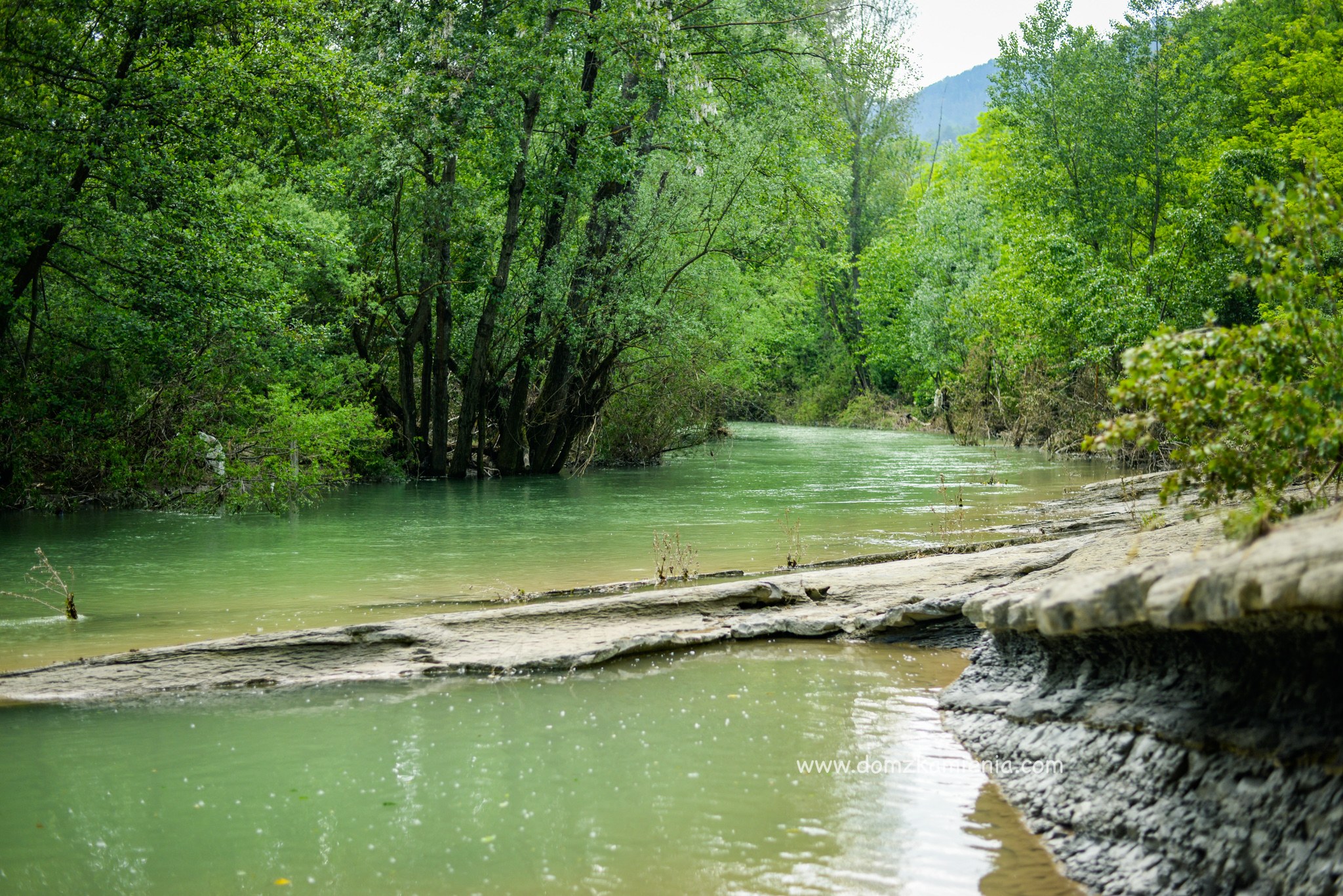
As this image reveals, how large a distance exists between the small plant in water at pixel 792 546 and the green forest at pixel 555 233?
379 cm

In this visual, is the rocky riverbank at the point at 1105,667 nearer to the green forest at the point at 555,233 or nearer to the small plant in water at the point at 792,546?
the green forest at the point at 555,233

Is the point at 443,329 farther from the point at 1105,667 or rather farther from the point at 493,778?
the point at 1105,667

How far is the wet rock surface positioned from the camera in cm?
306

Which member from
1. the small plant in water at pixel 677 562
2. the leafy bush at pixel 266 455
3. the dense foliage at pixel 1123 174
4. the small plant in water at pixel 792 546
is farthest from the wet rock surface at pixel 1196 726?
the dense foliage at pixel 1123 174

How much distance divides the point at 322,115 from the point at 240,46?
152 centimetres

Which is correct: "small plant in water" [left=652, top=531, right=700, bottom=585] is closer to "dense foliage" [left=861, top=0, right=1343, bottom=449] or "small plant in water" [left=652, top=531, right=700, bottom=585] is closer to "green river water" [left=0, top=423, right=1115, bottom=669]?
"green river water" [left=0, top=423, right=1115, bottom=669]

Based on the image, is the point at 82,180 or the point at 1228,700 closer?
the point at 1228,700

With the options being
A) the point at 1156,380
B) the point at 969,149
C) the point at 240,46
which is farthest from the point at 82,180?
the point at 969,149

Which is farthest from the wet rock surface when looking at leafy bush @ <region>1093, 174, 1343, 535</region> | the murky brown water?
leafy bush @ <region>1093, 174, 1343, 535</region>

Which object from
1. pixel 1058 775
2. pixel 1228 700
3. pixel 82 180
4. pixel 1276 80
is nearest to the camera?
pixel 1228 700

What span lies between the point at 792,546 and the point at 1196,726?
801 centimetres

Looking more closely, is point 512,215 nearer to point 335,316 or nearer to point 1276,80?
point 335,316

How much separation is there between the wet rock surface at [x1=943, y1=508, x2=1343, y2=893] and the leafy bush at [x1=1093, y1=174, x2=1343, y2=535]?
3.81ft

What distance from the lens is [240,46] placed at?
1563 centimetres
